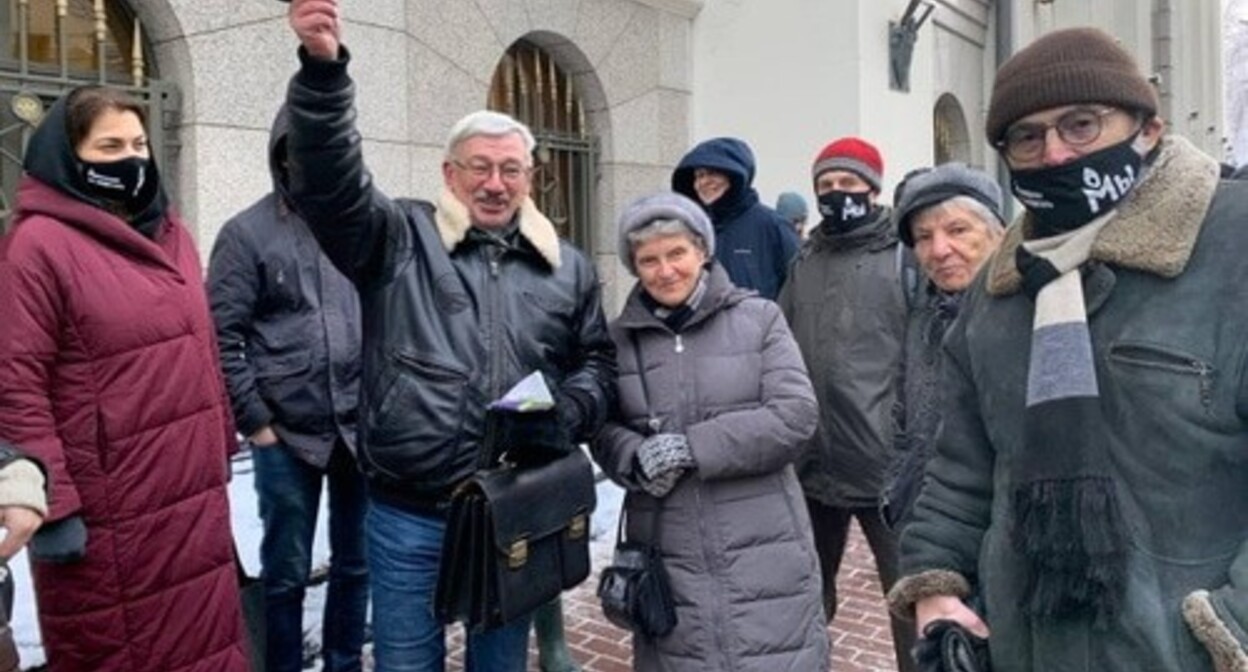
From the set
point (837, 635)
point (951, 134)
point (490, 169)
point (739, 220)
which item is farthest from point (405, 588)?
point (951, 134)

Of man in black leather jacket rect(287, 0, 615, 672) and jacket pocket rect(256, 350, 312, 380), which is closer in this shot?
man in black leather jacket rect(287, 0, 615, 672)

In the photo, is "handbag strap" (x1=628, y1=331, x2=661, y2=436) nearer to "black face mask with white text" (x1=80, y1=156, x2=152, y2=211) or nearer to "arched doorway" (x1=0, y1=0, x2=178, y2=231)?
"black face mask with white text" (x1=80, y1=156, x2=152, y2=211)

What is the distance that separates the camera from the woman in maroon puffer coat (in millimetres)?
2652

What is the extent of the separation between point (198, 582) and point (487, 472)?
2.99 feet

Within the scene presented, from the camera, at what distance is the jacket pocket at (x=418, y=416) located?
269 centimetres

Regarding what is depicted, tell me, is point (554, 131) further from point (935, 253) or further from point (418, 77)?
point (935, 253)

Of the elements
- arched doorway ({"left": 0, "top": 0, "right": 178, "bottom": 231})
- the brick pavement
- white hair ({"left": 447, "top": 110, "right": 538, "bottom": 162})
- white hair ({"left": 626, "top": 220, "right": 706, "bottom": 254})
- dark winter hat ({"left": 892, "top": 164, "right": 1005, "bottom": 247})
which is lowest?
the brick pavement

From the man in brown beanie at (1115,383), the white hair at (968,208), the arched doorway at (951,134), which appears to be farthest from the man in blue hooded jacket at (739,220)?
the arched doorway at (951,134)

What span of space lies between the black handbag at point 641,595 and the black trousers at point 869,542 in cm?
98

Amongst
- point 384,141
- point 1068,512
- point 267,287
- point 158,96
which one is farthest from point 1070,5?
point 1068,512

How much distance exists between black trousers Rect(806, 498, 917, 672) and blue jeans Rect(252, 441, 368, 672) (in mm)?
1606

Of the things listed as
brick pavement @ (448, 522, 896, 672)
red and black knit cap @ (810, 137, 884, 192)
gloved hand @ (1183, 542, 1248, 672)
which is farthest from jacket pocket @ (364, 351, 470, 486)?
brick pavement @ (448, 522, 896, 672)

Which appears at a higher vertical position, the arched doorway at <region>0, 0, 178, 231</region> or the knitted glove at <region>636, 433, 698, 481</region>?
the arched doorway at <region>0, 0, 178, 231</region>

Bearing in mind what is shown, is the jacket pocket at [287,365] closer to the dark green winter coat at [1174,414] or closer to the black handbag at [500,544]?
the black handbag at [500,544]
